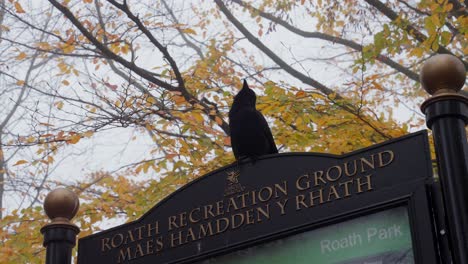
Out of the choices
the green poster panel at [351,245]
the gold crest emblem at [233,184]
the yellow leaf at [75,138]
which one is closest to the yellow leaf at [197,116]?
the yellow leaf at [75,138]

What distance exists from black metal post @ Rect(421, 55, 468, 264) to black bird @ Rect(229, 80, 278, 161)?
0.92 m

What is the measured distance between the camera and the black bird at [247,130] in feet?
11.8

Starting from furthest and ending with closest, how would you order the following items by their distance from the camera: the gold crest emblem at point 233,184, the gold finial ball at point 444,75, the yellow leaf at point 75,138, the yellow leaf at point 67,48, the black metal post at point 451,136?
1. the yellow leaf at point 67,48
2. the yellow leaf at point 75,138
3. the gold crest emblem at point 233,184
4. the gold finial ball at point 444,75
5. the black metal post at point 451,136

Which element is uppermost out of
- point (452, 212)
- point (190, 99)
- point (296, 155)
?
point (190, 99)

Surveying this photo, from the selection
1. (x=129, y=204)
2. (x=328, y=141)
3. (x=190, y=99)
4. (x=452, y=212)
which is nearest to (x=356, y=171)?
(x=452, y=212)

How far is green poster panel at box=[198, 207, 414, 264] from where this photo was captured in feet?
9.34

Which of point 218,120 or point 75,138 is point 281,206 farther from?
point 75,138

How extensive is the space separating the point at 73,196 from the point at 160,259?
79 centimetres

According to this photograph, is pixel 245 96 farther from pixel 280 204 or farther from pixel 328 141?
pixel 328 141

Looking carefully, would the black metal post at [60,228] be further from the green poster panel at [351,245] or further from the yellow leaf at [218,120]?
the yellow leaf at [218,120]

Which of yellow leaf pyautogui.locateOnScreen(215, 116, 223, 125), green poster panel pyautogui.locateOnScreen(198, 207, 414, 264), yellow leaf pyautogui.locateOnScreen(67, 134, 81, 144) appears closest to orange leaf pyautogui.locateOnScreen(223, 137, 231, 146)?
yellow leaf pyautogui.locateOnScreen(215, 116, 223, 125)

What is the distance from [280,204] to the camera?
3.24 metres

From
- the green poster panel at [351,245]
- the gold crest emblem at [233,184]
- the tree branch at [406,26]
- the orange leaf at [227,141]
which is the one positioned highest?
the tree branch at [406,26]

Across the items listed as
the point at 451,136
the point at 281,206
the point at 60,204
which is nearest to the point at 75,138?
the point at 60,204
